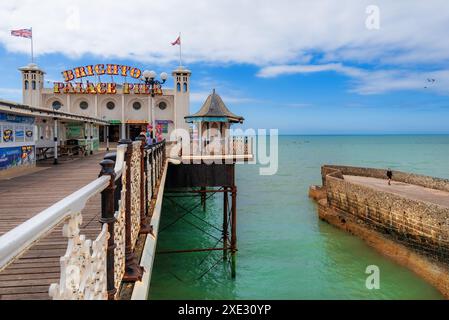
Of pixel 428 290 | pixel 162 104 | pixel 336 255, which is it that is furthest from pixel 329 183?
pixel 162 104

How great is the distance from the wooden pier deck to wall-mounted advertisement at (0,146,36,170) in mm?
1240

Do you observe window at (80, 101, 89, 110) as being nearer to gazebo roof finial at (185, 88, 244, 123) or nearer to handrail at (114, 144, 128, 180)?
gazebo roof finial at (185, 88, 244, 123)

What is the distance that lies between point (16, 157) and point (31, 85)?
32.0 metres

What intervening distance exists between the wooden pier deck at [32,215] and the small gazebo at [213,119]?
10.2m

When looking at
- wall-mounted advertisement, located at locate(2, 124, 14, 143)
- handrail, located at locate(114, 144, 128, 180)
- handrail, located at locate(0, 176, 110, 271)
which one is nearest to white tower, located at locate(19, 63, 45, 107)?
wall-mounted advertisement, located at locate(2, 124, 14, 143)

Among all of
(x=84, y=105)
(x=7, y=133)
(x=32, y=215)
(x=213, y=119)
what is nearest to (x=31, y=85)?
(x=84, y=105)

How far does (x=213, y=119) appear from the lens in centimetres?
2109

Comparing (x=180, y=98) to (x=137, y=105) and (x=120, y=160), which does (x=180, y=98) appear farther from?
(x=120, y=160)

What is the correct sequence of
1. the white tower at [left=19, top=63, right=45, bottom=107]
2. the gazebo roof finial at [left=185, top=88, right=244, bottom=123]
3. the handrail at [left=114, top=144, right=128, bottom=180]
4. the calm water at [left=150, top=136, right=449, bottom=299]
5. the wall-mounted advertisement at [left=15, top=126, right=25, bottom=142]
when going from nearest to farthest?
1. the handrail at [left=114, top=144, right=128, bottom=180]
2. the calm water at [left=150, top=136, right=449, bottom=299]
3. the wall-mounted advertisement at [left=15, top=126, right=25, bottom=142]
4. the gazebo roof finial at [left=185, top=88, right=244, bottom=123]
5. the white tower at [left=19, top=63, right=45, bottom=107]

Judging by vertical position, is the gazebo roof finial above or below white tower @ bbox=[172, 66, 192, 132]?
below

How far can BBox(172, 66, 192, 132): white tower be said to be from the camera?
1638 inches

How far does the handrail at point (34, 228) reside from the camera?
4.59 ft

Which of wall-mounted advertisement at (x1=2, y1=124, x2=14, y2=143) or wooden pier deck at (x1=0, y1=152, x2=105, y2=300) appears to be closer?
wooden pier deck at (x1=0, y1=152, x2=105, y2=300)
